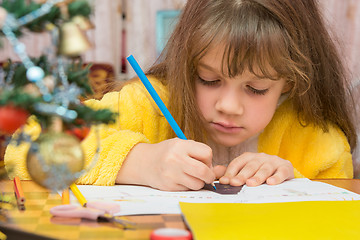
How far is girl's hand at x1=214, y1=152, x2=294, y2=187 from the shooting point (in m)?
0.62

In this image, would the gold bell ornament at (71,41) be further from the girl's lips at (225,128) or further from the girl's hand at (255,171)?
the girl's lips at (225,128)

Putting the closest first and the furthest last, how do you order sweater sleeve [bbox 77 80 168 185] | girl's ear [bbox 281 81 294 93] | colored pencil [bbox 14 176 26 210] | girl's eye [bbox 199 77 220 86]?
colored pencil [bbox 14 176 26 210] → sweater sleeve [bbox 77 80 168 185] → girl's eye [bbox 199 77 220 86] → girl's ear [bbox 281 81 294 93]

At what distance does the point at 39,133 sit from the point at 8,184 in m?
0.23

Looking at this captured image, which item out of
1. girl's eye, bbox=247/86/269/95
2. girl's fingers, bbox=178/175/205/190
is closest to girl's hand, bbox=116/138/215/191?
girl's fingers, bbox=178/175/205/190

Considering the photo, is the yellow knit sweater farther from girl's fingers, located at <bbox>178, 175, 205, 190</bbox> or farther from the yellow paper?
the yellow paper

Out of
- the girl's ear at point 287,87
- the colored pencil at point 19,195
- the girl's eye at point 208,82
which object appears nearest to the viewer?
the colored pencil at point 19,195

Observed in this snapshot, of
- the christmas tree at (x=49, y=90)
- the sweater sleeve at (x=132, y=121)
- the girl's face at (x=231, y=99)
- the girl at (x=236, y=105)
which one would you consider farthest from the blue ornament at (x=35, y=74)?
the girl's face at (x=231, y=99)

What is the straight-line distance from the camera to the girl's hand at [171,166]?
57 centimetres

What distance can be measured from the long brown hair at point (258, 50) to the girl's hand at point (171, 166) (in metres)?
0.19

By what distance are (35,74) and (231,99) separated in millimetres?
516

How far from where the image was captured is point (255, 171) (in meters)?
0.65

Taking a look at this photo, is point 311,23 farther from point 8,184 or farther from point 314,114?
point 8,184

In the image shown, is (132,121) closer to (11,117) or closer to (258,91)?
(258,91)

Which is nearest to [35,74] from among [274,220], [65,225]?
[65,225]
